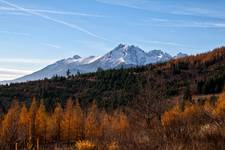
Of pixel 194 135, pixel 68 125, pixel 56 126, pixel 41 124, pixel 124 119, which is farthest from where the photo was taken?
pixel 124 119

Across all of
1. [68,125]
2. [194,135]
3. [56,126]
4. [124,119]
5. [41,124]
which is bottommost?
[56,126]

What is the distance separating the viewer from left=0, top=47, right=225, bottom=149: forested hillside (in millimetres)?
8953

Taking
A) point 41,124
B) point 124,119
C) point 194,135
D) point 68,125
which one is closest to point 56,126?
point 68,125

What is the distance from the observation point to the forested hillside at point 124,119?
29.4 ft

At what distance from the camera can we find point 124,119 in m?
78.5

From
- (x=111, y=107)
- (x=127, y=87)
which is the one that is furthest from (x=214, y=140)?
(x=127, y=87)

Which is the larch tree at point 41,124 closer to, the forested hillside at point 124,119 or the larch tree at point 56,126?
the forested hillside at point 124,119

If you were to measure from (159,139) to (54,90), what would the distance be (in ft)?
607

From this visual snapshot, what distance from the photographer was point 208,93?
157750 millimetres

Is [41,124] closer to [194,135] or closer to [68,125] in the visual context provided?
[68,125]

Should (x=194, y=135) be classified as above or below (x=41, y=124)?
above

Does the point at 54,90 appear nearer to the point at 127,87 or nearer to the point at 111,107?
the point at 127,87

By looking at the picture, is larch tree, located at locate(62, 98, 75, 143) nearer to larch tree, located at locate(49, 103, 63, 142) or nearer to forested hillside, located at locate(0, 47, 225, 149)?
forested hillside, located at locate(0, 47, 225, 149)

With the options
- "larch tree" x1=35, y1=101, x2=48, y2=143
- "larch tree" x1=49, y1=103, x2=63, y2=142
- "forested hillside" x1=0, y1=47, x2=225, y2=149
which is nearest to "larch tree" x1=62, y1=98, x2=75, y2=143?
"forested hillside" x1=0, y1=47, x2=225, y2=149
